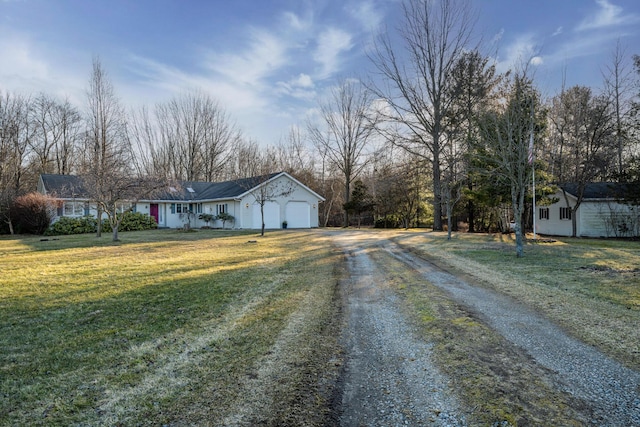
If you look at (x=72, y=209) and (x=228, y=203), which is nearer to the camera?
(x=72, y=209)

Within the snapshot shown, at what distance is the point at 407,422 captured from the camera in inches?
100

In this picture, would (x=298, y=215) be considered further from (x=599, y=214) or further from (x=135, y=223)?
(x=599, y=214)

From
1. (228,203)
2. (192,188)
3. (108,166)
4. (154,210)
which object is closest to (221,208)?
(228,203)

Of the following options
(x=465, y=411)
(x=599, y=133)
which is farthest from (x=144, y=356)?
(x=599, y=133)

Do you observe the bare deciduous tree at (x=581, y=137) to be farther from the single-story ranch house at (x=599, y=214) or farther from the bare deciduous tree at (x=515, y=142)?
the bare deciduous tree at (x=515, y=142)

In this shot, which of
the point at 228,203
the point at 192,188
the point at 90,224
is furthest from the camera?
the point at 192,188

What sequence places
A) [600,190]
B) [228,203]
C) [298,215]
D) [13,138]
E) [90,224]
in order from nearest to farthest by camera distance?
1. [600,190]
2. [90,224]
3. [228,203]
4. [298,215]
5. [13,138]

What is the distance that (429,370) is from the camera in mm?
3361

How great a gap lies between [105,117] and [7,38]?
37.3 ft

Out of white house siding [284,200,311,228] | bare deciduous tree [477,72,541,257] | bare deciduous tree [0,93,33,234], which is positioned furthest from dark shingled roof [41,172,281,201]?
bare deciduous tree [477,72,541,257]

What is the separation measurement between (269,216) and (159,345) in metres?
23.5

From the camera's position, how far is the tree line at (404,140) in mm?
16672

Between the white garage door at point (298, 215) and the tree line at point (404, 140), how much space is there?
4.31 metres

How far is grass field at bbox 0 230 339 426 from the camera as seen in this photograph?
9.09 feet
